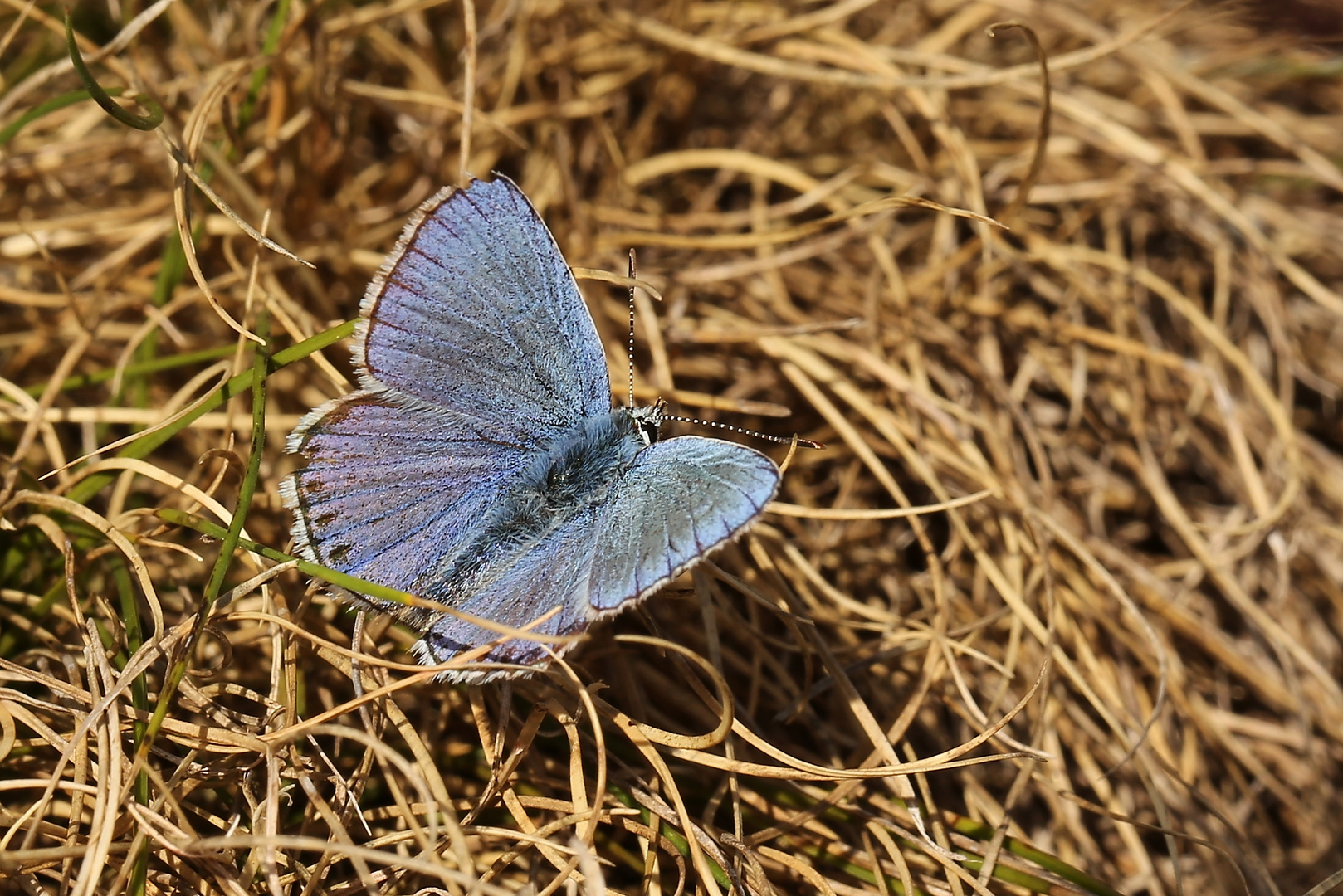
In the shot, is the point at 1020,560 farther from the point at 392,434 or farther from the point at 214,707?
the point at 214,707

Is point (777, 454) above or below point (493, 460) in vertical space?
below

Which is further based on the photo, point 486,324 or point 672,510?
point 486,324

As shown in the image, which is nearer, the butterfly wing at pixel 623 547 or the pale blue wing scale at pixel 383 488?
the butterfly wing at pixel 623 547

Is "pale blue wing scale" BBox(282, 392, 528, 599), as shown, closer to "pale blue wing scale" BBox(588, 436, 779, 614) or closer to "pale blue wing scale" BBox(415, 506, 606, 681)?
"pale blue wing scale" BBox(415, 506, 606, 681)

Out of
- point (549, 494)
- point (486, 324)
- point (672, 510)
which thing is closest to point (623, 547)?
point (672, 510)

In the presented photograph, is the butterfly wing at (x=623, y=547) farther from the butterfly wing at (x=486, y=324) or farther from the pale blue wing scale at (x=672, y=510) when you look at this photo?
the butterfly wing at (x=486, y=324)

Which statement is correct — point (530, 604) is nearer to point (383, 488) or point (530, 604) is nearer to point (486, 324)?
point (383, 488)

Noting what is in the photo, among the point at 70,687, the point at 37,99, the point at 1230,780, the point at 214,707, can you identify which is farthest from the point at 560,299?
the point at 1230,780

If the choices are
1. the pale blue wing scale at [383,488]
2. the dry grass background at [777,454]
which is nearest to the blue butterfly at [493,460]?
the pale blue wing scale at [383,488]
